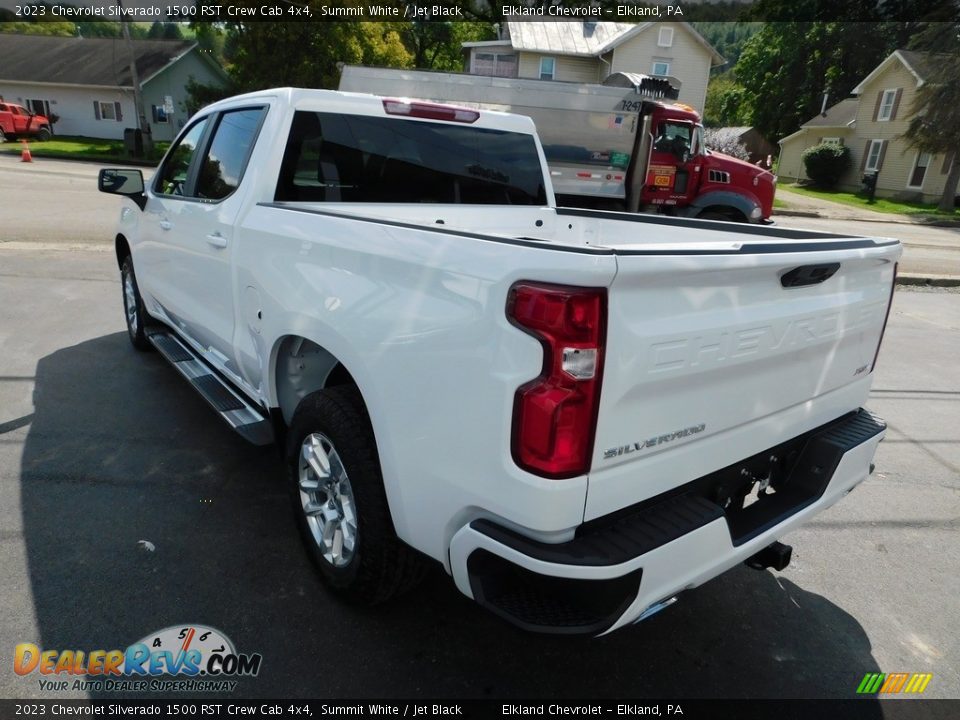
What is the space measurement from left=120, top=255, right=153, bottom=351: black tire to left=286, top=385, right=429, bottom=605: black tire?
3.31 metres

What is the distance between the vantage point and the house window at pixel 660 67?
36.8 m

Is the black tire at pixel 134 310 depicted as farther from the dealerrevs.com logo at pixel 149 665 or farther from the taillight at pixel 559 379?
the taillight at pixel 559 379

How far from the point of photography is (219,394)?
12.0 ft

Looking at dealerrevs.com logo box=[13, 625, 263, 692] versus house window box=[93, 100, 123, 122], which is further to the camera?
house window box=[93, 100, 123, 122]

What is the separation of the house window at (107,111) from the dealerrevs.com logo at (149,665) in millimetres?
46322

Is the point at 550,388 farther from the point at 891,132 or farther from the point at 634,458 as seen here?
the point at 891,132

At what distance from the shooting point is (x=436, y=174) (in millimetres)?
3752

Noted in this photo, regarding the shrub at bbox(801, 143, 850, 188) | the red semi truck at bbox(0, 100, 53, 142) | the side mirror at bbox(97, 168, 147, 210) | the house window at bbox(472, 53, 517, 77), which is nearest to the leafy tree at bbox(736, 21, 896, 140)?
the shrub at bbox(801, 143, 850, 188)

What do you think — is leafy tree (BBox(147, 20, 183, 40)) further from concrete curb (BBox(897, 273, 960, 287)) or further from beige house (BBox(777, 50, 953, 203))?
concrete curb (BBox(897, 273, 960, 287))

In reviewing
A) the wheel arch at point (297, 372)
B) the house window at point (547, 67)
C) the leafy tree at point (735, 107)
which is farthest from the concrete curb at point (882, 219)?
the leafy tree at point (735, 107)

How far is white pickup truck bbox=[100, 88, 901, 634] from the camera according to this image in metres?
1.75

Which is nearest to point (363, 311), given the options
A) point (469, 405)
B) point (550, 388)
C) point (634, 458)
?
point (469, 405)

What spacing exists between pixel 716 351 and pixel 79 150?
3594cm

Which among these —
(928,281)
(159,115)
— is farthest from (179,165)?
(159,115)
